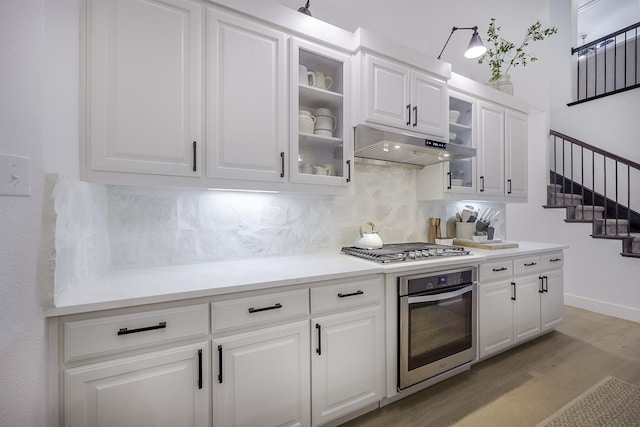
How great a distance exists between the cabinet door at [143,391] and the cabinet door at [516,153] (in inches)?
124

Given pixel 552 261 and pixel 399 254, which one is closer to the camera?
pixel 399 254

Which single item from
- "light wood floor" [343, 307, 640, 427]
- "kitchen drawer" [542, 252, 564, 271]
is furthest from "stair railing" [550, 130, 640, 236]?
"light wood floor" [343, 307, 640, 427]

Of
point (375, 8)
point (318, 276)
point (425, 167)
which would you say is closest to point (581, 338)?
point (425, 167)

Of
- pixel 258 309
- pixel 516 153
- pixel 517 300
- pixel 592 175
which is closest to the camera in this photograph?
pixel 258 309

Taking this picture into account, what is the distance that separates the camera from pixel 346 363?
60.6 inches

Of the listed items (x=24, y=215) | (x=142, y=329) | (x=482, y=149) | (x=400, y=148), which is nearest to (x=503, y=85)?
(x=482, y=149)

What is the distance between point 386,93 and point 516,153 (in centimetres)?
188

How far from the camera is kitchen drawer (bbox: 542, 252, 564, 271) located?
263 cm

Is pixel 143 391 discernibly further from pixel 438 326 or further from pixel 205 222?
pixel 438 326

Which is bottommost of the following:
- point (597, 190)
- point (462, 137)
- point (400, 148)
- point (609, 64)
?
point (597, 190)

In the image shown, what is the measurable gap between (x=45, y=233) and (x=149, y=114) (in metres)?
0.68

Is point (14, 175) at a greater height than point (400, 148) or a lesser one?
lesser

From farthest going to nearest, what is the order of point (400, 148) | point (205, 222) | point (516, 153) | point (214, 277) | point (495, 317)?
point (516, 153), point (495, 317), point (400, 148), point (205, 222), point (214, 277)

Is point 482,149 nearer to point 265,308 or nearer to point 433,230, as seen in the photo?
point 433,230
